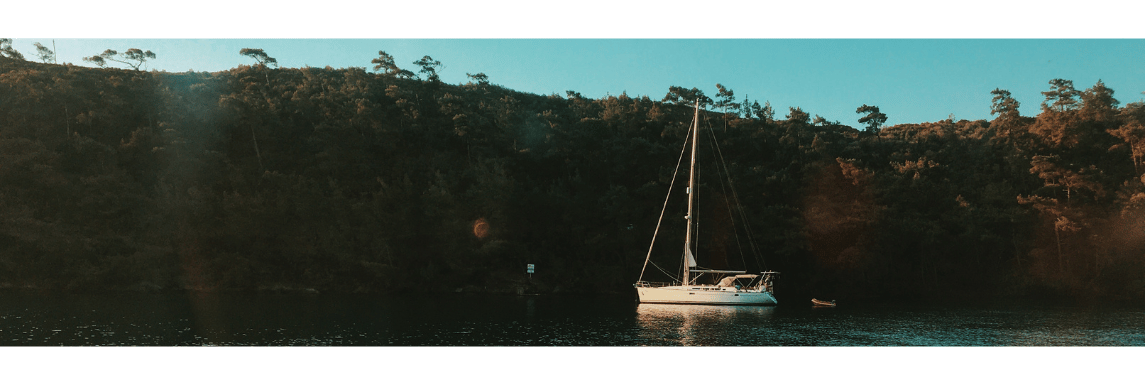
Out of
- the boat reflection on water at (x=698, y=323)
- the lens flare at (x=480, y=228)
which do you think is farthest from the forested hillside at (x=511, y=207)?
the boat reflection on water at (x=698, y=323)

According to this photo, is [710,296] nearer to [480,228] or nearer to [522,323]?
[522,323]

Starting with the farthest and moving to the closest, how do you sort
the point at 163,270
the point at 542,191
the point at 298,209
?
1. the point at 542,191
2. the point at 298,209
3. the point at 163,270

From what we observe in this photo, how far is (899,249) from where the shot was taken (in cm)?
5516

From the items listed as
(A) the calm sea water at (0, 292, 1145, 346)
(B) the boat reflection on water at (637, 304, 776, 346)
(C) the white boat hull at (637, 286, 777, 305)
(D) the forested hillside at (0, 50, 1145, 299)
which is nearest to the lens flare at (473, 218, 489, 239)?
(D) the forested hillside at (0, 50, 1145, 299)

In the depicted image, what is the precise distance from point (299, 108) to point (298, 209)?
680 inches

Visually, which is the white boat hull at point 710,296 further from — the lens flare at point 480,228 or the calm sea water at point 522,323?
the lens flare at point 480,228

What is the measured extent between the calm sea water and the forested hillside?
32.5 feet

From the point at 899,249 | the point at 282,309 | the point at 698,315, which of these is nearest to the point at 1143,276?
the point at 899,249

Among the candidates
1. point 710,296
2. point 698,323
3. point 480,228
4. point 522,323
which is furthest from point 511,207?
point 698,323

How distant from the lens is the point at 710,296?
40594mm

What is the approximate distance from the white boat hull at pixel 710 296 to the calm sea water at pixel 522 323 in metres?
1.21

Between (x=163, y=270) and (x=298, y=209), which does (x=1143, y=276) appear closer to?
(x=298, y=209)

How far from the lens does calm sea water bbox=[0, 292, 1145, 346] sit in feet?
84.8

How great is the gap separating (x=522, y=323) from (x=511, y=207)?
25.1 meters
